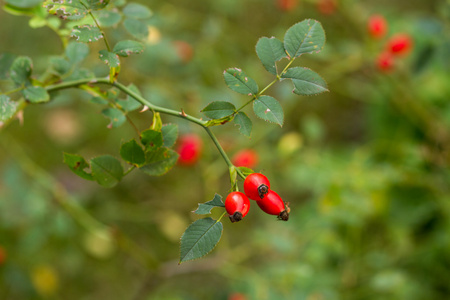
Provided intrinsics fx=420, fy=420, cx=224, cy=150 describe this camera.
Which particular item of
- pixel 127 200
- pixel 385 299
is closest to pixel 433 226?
pixel 385 299

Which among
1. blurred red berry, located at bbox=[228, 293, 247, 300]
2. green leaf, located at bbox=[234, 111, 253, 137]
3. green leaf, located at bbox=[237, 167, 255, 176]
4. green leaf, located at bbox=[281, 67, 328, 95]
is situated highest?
green leaf, located at bbox=[281, 67, 328, 95]

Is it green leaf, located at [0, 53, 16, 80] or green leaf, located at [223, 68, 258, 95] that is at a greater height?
green leaf, located at [223, 68, 258, 95]

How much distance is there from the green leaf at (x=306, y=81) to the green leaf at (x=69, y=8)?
28cm

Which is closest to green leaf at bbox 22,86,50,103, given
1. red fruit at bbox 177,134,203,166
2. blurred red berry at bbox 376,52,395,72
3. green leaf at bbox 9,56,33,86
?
green leaf at bbox 9,56,33,86

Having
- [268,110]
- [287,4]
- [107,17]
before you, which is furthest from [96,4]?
[287,4]

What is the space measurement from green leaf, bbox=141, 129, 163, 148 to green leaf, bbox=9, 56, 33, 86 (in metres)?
0.23

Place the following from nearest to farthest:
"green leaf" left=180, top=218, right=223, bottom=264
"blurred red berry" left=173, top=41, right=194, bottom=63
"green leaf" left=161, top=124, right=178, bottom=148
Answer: "green leaf" left=180, top=218, right=223, bottom=264
"green leaf" left=161, top=124, right=178, bottom=148
"blurred red berry" left=173, top=41, right=194, bottom=63

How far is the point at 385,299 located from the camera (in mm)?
1427

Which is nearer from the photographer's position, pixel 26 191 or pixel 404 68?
pixel 26 191

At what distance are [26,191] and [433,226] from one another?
1.47 metres

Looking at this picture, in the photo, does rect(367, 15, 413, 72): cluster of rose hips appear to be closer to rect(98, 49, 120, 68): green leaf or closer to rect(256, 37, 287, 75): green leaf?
rect(256, 37, 287, 75): green leaf

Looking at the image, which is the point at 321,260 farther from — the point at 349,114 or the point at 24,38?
the point at 24,38

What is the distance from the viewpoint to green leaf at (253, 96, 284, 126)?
20.4 inches

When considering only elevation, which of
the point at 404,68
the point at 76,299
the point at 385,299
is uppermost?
the point at 404,68
